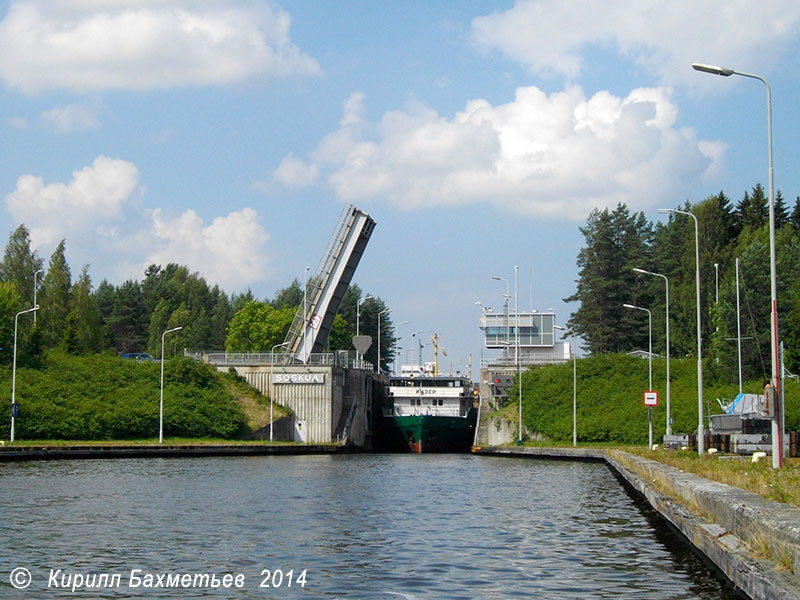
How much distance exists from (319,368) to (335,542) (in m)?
51.1

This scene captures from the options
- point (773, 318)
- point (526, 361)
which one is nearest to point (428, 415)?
point (526, 361)

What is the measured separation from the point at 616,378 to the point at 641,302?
65.1 feet

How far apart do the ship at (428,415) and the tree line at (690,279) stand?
42.7ft

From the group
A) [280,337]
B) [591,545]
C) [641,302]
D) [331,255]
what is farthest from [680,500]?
[280,337]

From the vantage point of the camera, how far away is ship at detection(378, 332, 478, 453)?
7694 centimetres

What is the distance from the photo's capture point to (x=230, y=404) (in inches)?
2559

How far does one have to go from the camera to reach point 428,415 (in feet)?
256

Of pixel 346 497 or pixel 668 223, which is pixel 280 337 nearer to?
pixel 668 223

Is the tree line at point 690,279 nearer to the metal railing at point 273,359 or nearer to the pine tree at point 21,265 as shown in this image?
the metal railing at point 273,359

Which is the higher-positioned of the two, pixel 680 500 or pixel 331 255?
pixel 331 255

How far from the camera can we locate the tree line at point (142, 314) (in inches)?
3019

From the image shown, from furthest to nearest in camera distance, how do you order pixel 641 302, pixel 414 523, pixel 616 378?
pixel 641 302
pixel 616 378
pixel 414 523

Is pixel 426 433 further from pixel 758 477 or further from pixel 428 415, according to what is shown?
pixel 758 477

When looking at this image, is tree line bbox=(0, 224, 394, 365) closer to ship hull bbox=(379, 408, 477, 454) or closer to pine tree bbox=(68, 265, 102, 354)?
Result: pine tree bbox=(68, 265, 102, 354)
